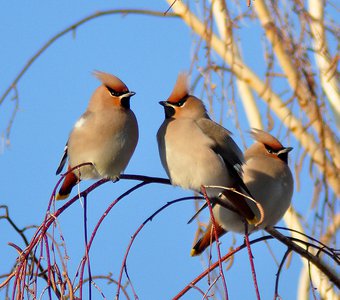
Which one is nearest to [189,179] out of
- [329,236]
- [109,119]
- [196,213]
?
[196,213]

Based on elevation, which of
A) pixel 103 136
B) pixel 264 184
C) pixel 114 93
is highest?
pixel 114 93

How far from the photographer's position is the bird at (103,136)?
3.30 m

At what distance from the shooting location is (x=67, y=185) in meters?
3.43

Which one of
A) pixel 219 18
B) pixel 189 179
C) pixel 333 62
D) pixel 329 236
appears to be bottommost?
pixel 329 236

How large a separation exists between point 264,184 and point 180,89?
605 mm

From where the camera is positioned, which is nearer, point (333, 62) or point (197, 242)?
point (333, 62)

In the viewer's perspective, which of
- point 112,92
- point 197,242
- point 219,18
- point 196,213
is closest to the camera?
point 196,213

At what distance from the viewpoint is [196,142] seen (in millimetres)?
3402

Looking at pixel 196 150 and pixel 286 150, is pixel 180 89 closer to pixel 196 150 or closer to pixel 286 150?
pixel 196 150

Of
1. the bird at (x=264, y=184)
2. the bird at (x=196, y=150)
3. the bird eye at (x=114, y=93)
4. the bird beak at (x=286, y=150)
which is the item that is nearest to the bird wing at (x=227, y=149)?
the bird at (x=196, y=150)

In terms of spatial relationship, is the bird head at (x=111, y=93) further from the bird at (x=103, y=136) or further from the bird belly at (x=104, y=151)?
the bird belly at (x=104, y=151)

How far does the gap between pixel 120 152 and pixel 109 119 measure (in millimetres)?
169

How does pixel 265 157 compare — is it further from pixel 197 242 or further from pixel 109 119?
pixel 109 119

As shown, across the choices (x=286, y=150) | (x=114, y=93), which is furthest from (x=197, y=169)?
(x=286, y=150)
